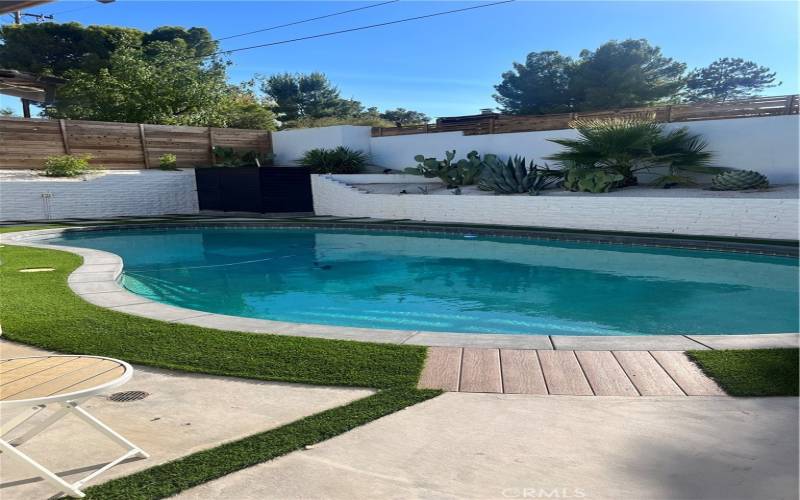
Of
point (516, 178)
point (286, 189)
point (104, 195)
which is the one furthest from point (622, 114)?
point (104, 195)

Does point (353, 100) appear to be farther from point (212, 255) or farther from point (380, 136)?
point (212, 255)

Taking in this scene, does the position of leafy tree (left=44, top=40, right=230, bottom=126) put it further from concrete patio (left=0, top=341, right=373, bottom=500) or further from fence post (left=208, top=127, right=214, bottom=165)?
concrete patio (left=0, top=341, right=373, bottom=500)

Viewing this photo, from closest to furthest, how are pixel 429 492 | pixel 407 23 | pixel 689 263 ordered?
pixel 429 492 → pixel 689 263 → pixel 407 23

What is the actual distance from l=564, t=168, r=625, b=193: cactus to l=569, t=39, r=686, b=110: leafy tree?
2006 cm

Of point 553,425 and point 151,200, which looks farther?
point 151,200

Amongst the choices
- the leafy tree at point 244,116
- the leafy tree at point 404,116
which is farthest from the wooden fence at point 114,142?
the leafy tree at point 404,116

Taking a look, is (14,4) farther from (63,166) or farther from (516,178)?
(63,166)

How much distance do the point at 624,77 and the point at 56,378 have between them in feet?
110

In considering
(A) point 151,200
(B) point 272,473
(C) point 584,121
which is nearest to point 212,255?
(A) point 151,200

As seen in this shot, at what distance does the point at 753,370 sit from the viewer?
323 cm

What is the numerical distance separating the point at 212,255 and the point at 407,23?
11037mm

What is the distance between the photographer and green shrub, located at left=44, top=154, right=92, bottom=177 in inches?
616

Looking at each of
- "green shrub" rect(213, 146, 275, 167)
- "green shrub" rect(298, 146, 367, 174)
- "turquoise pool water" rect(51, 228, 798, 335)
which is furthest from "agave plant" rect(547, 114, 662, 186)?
"green shrub" rect(213, 146, 275, 167)

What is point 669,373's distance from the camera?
3.29 m
